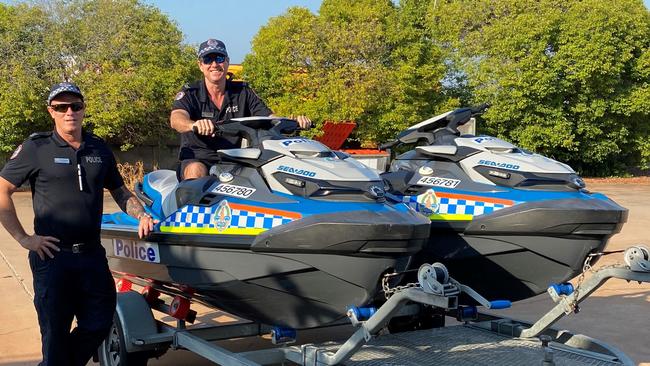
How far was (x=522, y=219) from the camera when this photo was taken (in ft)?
14.6

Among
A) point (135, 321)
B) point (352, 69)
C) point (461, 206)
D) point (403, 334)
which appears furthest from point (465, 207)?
point (352, 69)

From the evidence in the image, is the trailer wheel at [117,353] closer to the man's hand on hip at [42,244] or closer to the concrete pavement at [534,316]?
the concrete pavement at [534,316]

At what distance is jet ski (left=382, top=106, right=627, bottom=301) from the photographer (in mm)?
4418

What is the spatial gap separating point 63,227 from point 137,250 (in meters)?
0.80

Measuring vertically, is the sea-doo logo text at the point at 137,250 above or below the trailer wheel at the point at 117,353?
above

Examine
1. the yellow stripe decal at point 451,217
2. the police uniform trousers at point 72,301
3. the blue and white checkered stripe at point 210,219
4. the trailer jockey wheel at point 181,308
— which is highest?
the blue and white checkered stripe at point 210,219

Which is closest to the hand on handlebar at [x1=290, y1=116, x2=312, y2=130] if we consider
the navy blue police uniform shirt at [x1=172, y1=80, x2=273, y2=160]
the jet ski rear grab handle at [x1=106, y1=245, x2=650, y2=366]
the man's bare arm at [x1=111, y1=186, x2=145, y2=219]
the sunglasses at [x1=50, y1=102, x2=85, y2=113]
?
the navy blue police uniform shirt at [x1=172, y1=80, x2=273, y2=160]

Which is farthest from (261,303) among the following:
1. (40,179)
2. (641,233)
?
(641,233)

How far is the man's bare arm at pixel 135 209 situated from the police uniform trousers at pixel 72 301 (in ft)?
0.82

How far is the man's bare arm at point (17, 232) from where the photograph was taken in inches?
139

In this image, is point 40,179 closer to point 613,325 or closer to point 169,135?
point 613,325

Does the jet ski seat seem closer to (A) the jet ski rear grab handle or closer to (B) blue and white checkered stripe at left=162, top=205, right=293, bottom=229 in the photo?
(B) blue and white checkered stripe at left=162, top=205, right=293, bottom=229

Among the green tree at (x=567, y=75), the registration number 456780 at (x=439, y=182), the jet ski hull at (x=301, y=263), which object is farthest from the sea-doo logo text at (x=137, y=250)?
the green tree at (x=567, y=75)

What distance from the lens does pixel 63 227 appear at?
3.63 metres
